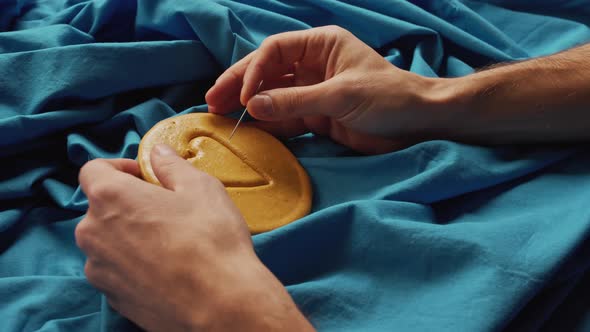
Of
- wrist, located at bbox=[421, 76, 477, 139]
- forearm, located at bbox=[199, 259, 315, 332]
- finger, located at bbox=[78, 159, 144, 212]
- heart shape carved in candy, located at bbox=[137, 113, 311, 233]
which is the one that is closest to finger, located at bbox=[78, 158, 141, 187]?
finger, located at bbox=[78, 159, 144, 212]

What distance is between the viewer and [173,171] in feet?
2.45

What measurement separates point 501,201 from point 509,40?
0.62 m

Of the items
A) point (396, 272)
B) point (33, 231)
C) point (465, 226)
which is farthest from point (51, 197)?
point (465, 226)

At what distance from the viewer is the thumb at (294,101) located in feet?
3.10

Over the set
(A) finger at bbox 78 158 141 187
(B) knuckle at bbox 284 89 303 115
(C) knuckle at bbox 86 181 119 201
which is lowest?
(A) finger at bbox 78 158 141 187

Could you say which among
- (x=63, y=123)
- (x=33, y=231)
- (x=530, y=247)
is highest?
(x=530, y=247)

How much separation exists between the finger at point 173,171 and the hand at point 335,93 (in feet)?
0.77

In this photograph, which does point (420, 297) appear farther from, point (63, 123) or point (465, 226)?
point (63, 123)

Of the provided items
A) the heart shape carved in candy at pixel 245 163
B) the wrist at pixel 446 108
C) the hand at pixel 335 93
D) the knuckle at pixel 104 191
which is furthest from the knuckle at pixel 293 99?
the knuckle at pixel 104 191

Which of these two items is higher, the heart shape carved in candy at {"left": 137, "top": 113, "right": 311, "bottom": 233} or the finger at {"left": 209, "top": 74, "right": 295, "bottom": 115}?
the finger at {"left": 209, "top": 74, "right": 295, "bottom": 115}

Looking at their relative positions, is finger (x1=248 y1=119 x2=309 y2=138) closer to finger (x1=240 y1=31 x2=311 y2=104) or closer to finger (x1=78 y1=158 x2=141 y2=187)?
finger (x1=240 y1=31 x2=311 y2=104)

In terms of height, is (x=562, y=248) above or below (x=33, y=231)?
above

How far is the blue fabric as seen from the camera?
2.48ft

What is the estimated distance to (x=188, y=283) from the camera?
2.03ft
